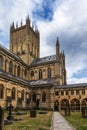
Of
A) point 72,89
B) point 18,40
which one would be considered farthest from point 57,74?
point 18,40

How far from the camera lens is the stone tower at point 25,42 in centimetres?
6116

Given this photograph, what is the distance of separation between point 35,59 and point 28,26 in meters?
11.8

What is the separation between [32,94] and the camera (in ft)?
166

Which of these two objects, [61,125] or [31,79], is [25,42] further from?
[61,125]

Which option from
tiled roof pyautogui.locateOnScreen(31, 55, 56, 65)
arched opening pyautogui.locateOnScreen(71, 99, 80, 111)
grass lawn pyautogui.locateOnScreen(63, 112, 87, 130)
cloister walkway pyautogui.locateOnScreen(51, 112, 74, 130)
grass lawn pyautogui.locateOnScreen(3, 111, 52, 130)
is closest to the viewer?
cloister walkway pyautogui.locateOnScreen(51, 112, 74, 130)

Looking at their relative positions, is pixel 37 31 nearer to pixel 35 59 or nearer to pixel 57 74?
pixel 35 59

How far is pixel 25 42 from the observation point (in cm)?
6178

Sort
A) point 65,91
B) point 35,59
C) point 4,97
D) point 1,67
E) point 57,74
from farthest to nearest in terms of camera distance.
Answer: point 35,59, point 57,74, point 65,91, point 1,67, point 4,97

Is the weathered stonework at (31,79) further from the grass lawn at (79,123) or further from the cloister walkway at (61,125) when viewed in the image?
the cloister walkway at (61,125)

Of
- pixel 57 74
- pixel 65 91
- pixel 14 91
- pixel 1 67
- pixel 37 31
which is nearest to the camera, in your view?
pixel 14 91

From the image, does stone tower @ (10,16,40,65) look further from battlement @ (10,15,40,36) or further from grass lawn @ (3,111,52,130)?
grass lawn @ (3,111,52,130)

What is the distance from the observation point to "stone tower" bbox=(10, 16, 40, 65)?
6116cm

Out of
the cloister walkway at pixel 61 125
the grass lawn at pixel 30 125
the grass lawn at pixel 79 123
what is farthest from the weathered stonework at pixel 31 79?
the cloister walkway at pixel 61 125

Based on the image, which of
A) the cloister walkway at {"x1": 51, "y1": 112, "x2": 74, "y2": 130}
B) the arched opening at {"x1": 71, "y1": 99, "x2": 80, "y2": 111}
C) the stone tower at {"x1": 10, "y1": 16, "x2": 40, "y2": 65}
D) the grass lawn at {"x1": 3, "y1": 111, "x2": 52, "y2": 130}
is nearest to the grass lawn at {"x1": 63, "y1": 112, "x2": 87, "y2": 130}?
the cloister walkway at {"x1": 51, "y1": 112, "x2": 74, "y2": 130}
